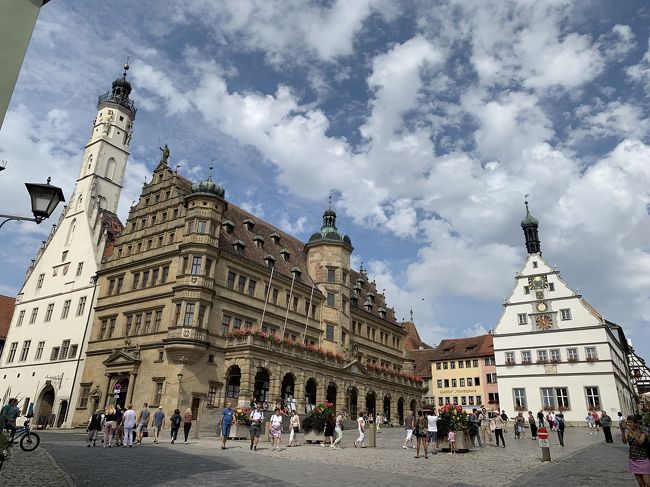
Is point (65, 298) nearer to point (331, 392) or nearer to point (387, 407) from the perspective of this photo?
point (331, 392)

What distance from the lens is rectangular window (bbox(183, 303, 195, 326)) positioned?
36.9 m

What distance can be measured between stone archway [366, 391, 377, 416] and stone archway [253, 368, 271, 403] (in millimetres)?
15029

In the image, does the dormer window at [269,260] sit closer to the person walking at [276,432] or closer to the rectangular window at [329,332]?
the rectangular window at [329,332]

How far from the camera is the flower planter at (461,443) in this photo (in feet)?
72.6

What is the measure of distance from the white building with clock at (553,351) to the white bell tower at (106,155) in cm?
4644

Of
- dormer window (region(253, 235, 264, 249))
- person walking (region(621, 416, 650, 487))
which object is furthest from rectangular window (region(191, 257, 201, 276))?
person walking (region(621, 416, 650, 487))

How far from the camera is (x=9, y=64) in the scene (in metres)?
8.61

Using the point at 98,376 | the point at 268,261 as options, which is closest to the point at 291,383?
the point at 268,261

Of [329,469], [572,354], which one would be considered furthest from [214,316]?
[572,354]

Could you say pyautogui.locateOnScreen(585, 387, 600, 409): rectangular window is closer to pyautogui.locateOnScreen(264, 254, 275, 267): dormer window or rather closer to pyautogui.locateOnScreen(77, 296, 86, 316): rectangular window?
pyautogui.locateOnScreen(264, 254, 275, 267): dormer window

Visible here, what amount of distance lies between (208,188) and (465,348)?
47.8 m

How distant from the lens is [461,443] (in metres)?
22.2

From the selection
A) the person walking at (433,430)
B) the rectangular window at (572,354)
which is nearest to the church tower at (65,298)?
the person walking at (433,430)

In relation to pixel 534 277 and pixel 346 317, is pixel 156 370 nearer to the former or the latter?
pixel 346 317
